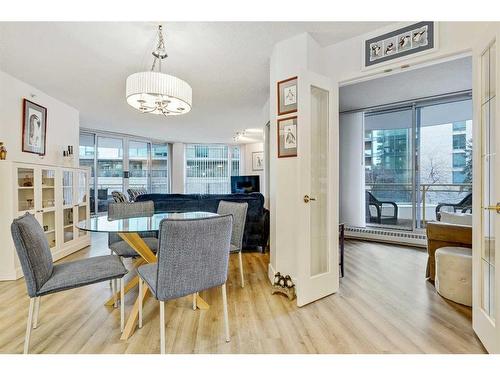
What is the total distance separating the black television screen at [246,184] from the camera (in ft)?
24.0

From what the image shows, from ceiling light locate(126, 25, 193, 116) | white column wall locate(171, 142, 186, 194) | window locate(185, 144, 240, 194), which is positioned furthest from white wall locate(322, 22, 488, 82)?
white column wall locate(171, 142, 186, 194)

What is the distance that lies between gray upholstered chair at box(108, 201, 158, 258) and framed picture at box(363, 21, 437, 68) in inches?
106

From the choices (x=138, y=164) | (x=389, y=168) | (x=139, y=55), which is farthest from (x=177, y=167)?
(x=389, y=168)

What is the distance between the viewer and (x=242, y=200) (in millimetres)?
3738

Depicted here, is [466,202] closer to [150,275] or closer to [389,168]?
[389,168]

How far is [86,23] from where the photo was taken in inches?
80.6

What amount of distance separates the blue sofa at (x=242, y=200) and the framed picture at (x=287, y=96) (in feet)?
5.38

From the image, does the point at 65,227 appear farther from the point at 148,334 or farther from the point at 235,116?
the point at 235,116

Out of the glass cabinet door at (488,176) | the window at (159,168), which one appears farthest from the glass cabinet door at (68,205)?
the glass cabinet door at (488,176)

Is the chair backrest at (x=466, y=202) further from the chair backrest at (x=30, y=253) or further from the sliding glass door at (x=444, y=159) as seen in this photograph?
the chair backrest at (x=30, y=253)

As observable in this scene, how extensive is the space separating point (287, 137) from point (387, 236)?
3029 mm

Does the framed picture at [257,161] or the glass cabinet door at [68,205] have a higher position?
the framed picture at [257,161]
